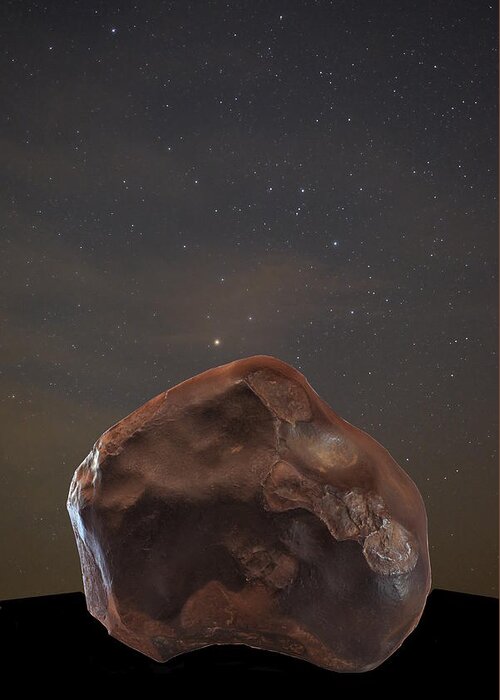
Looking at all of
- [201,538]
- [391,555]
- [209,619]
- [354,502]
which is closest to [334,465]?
[354,502]

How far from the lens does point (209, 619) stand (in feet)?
8.34

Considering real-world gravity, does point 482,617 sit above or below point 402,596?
below

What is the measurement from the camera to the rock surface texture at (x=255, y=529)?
244cm

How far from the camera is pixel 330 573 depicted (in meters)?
2.46

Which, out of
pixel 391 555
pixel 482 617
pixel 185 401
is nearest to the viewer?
pixel 391 555

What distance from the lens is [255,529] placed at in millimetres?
2479

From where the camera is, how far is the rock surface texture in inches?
95.9

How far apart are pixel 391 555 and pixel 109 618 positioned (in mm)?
1001

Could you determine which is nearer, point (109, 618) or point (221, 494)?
point (221, 494)

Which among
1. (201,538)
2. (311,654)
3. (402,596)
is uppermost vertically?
(201,538)

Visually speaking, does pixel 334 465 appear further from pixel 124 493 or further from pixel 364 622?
pixel 124 493

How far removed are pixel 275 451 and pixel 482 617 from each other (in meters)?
1.33

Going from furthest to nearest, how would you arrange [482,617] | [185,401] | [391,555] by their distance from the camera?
[482,617], [185,401], [391,555]

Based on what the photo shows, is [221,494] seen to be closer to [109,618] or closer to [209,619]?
[209,619]
